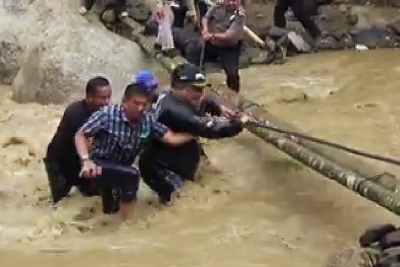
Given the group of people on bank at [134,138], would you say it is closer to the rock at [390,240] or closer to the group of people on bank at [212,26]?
the rock at [390,240]

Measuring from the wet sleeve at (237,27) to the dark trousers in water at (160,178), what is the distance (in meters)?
2.92

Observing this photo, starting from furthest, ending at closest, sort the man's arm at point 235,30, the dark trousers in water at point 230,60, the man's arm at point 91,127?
the dark trousers in water at point 230,60 < the man's arm at point 235,30 < the man's arm at point 91,127

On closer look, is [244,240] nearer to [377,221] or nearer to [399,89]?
[377,221]

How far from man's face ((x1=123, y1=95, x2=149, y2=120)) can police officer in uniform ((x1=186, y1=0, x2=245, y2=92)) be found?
11.3 feet

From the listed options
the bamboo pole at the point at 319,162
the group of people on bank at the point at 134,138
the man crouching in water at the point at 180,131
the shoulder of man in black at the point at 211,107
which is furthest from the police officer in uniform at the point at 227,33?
the man crouching in water at the point at 180,131

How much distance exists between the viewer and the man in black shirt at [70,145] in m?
6.48

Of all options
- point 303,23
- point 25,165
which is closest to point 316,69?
point 303,23

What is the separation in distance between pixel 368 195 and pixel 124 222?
165 centimetres

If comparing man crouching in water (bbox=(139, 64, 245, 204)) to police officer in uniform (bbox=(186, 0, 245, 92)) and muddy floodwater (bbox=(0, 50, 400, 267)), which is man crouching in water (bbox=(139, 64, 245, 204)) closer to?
muddy floodwater (bbox=(0, 50, 400, 267))

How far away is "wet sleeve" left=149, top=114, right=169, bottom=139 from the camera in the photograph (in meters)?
6.29

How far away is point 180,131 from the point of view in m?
6.57

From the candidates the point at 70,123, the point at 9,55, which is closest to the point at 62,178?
the point at 70,123

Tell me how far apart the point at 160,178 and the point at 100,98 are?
72 cm

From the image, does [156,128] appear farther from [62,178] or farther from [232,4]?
[232,4]
